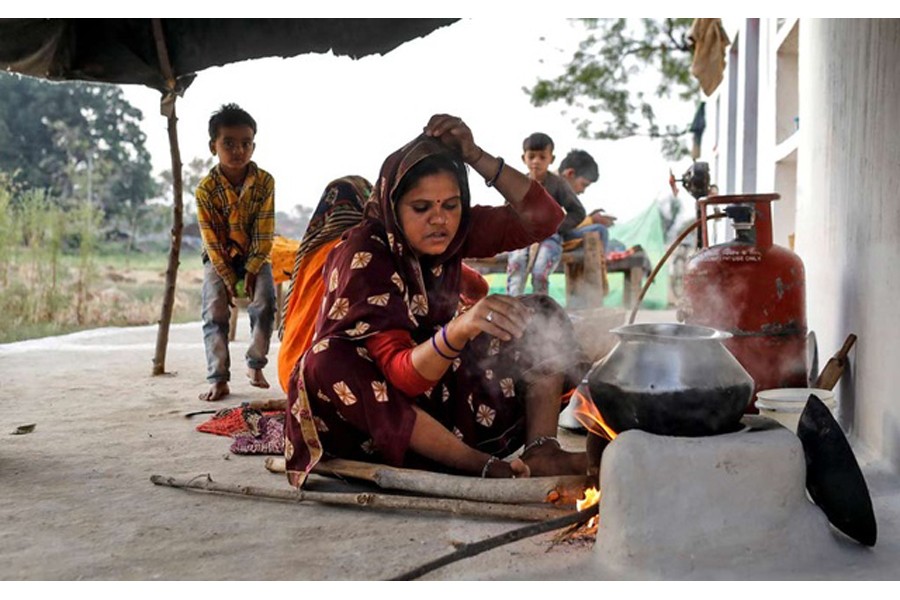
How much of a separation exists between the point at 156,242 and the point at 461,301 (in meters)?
13.3

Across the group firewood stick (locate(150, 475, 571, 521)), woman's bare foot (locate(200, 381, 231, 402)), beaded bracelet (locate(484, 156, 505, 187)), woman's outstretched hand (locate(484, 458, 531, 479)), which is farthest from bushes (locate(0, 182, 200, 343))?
woman's outstretched hand (locate(484, 458, 531, 479))

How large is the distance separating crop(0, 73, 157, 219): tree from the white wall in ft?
44.7

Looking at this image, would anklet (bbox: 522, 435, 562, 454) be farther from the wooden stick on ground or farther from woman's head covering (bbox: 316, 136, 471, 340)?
the wooden stick on ground

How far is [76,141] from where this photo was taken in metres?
15.8

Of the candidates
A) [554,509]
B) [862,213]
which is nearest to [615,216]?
[862,213]

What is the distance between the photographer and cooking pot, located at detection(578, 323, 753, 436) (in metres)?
2.02

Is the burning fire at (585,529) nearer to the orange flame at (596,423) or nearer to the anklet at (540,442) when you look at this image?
the orange flame at (596,423)

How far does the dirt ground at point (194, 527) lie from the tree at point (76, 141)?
12.6m

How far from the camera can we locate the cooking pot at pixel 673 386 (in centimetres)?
202

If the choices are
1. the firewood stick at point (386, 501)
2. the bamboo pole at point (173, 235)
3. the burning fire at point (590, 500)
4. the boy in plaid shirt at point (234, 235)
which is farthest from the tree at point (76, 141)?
the burning fire at point (590, 500)

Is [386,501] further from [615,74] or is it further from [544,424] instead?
[615,74]

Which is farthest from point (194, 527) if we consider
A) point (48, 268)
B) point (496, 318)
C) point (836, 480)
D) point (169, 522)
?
point (48, 268)

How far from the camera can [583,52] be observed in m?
14.9

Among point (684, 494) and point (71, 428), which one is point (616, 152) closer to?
point (71, 428)
